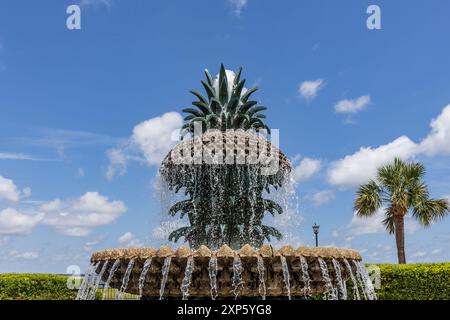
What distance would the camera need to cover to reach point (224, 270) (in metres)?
7.93

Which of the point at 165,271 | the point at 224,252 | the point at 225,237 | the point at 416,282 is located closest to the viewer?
the point at 224,252

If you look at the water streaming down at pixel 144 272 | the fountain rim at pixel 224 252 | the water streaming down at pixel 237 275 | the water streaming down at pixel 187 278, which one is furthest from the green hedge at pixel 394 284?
the water streaming down at pixel 237 275

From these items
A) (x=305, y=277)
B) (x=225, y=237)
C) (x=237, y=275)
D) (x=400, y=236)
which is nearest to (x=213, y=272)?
(x=237, y=275)

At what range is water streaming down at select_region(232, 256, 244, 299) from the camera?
25.6 feet

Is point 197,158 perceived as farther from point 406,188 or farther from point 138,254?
point 406,188

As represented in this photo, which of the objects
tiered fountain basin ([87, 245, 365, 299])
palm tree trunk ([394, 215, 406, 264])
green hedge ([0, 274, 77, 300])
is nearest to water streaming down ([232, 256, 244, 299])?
tiered fountain basin ([87, 245, 365, 299])

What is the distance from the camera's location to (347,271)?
9.14 metres

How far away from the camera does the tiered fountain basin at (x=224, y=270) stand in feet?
25.7

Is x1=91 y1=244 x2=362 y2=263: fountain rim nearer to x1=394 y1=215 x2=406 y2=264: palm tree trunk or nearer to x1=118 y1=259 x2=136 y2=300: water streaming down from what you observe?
x1=118 y1=259 x2=136 y2=300: water streaming down

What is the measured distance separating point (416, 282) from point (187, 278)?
50.8ft

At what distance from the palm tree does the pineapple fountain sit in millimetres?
17307

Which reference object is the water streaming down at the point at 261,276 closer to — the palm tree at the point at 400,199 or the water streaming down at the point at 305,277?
the water streaming down at the point at 305,277

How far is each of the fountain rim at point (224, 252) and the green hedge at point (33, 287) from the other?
13045 mm

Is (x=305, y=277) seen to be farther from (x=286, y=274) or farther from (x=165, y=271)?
(x=165, y=271)
